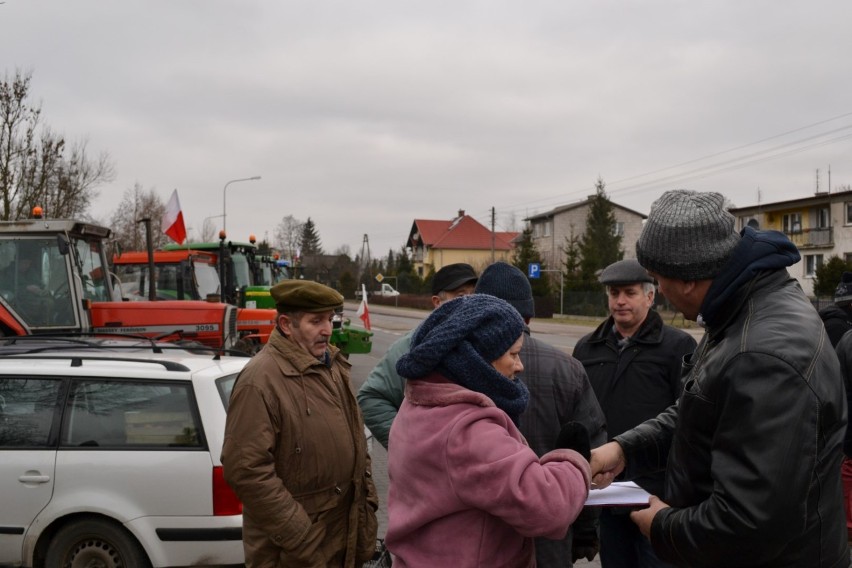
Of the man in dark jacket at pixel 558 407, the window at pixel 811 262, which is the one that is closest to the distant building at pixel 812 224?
the window at pixel 811 262

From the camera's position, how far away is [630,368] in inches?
166

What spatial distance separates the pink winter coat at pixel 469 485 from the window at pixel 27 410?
139 inches

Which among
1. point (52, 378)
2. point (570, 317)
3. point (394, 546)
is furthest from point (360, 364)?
point (570, 317)

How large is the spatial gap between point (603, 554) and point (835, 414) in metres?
→ 2.36

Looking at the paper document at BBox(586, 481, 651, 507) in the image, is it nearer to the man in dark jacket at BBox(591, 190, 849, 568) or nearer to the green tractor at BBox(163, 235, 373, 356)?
the man in dark jacket at BBox(591, 190, 849, 568)

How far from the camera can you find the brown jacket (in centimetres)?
346

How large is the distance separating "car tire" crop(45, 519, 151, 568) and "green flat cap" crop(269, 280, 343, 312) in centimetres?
187

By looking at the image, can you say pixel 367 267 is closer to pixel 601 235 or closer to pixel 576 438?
pixel 601 235

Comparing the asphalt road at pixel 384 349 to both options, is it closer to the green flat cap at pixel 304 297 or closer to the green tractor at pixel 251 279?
the green tractor at pixel 251 279

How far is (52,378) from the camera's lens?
506cm

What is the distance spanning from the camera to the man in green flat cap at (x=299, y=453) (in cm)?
347

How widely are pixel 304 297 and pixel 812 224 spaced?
5271 cm

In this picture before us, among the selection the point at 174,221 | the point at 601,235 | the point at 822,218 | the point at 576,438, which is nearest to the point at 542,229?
the point at 601,235

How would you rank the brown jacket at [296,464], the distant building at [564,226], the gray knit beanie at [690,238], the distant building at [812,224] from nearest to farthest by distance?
the gray knit beanie at [690,238], the brown jacket at [296,464], the distant building at [812,224], the distant building at [564,226]
